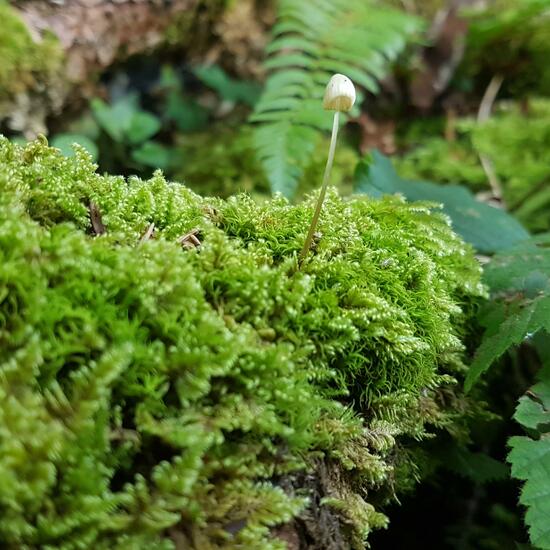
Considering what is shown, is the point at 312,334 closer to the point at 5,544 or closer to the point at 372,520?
the point at 372,520

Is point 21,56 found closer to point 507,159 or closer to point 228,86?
point 228,86

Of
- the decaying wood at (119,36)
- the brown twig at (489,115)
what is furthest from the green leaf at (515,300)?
the decaying wood at (119,36)

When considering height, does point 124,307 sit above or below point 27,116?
below

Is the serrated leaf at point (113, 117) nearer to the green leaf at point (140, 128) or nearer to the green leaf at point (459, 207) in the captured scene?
the green leaf at point (140, 128)

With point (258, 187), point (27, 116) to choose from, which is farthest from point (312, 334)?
point (27, 116)

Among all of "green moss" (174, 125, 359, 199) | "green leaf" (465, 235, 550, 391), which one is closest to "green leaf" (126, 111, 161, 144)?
"green moss" (174, 125, 359, 199)

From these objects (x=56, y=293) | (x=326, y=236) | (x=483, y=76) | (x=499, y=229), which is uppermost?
(x=483, y=76)
